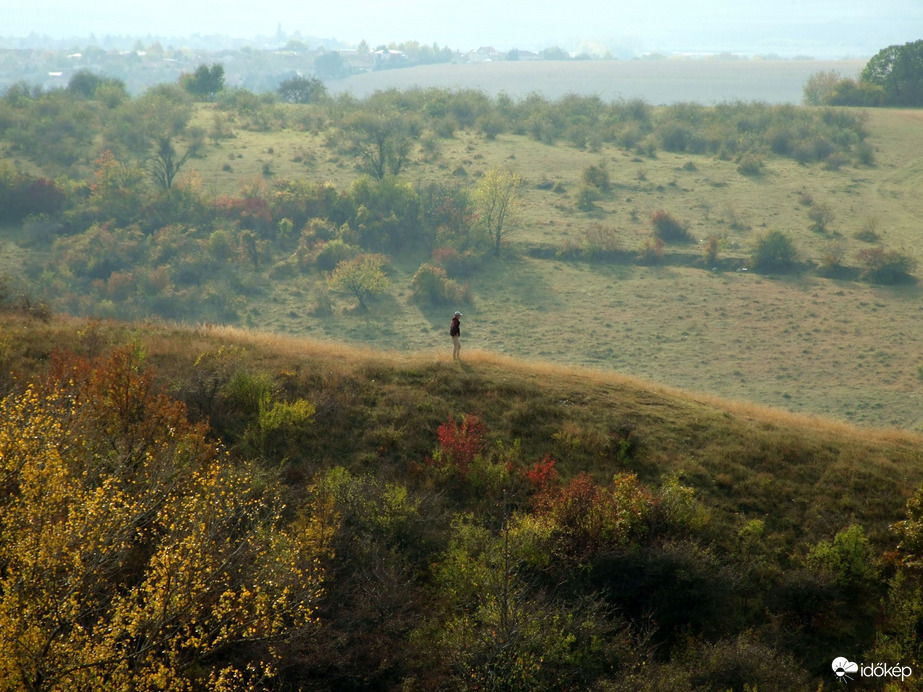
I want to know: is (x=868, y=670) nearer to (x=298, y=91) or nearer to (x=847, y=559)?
(x=847, y=559)

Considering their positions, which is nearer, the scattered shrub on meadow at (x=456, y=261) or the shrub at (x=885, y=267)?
the shrub at (x=885, y=267)

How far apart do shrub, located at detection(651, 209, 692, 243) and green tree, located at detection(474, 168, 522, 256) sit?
42.8 ft

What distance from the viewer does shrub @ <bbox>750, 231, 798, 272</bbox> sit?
188ft

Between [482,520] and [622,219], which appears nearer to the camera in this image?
[482,520]

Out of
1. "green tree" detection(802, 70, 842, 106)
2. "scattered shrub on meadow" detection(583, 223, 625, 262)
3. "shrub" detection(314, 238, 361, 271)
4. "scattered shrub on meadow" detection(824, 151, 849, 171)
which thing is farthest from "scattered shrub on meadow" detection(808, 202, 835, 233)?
"green tree" detection(802, 70, 842, 106)

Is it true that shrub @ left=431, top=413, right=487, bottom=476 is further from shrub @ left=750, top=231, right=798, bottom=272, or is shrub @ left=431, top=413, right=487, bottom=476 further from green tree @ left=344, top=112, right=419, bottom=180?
green tree @ left=344, top=112, right=419, bottom=180

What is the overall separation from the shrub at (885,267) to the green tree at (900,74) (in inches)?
2040

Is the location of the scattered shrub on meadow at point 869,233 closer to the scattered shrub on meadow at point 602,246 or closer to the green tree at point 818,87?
the scattered shrub on meadow at point 602,246

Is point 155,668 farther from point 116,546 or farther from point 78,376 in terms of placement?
point 78,376

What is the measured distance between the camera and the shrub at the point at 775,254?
57.3 metres

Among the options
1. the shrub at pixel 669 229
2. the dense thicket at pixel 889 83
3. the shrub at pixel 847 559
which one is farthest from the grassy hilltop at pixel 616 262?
the shrub at pixel 847 559

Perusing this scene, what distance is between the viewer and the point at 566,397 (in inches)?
812

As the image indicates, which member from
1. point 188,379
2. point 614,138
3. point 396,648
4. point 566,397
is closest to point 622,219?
point 614,138

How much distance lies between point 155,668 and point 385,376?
12.7 meters
